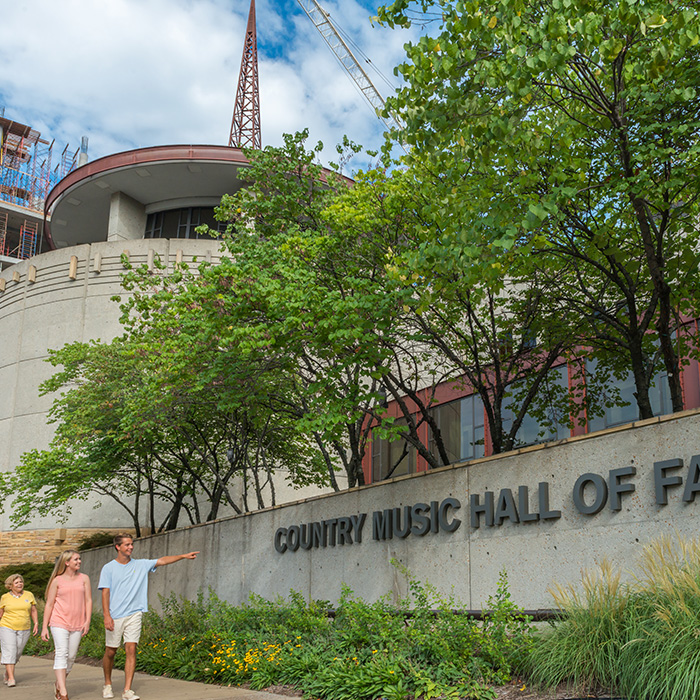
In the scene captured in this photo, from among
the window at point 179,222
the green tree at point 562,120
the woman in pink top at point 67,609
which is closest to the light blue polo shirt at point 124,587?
the woman in pink top at point 67,609

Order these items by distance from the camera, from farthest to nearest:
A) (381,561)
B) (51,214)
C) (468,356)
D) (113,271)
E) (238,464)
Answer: (51,214)
(113,271)
(238,464)
(468,356)
(381,561)

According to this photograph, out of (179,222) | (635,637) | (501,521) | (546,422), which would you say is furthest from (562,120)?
(179,222)

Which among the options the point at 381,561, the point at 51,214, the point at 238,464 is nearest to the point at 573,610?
the point at 381,561

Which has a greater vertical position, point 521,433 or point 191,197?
point 191,197

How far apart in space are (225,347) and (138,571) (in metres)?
6.46

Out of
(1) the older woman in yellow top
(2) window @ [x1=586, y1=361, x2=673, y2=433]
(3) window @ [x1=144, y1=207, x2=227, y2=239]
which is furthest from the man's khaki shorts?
(3) window @ [x1=144, y1=207, x2=227, y2=239]

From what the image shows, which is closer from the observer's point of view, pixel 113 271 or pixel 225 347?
pixel 225 347

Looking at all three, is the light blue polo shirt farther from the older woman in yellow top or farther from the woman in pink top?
the older woman in yellow top

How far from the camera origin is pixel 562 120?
1012cm

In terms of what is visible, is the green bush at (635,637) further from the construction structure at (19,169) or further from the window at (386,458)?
the construction structure at (19,169)

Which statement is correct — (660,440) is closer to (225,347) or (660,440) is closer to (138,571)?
(138,571)

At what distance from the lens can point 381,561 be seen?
12.5 metres

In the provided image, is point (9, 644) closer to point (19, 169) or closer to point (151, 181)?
point (151, 181)

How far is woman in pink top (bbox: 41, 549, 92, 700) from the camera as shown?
895cm
